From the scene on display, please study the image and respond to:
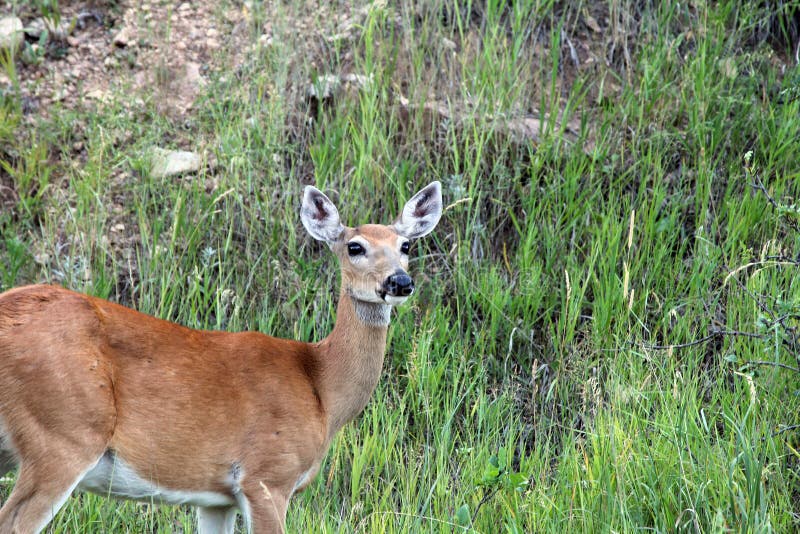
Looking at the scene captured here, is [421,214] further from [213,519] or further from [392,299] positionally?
[213,519]

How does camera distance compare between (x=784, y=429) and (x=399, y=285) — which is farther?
(x=399, y=285)

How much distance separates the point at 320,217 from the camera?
19.2 feet

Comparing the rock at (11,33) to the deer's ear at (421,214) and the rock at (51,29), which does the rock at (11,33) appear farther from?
the deer's ear at (421,214)

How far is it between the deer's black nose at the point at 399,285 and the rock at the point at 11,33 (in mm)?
4422

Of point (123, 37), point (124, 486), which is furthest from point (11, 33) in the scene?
point (124, 486)

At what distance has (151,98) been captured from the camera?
787 centimetres

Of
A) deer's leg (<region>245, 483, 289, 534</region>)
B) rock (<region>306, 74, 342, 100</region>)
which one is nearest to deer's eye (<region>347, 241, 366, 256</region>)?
deer's leg (<region>245, 483, 289, 534</region>)

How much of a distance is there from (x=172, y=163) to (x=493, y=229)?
2.26 m

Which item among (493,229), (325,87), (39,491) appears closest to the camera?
(39,491)

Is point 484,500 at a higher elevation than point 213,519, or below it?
higher

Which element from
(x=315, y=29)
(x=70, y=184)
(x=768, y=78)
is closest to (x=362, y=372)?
(x=70, y=184)

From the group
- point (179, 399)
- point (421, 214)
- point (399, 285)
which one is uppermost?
point (399, 285)

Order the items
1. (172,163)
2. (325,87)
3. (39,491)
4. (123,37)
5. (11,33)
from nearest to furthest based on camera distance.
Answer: (39,491), (172,163), (325,87), (11,33), (123,37)

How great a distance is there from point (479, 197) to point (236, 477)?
264cm
